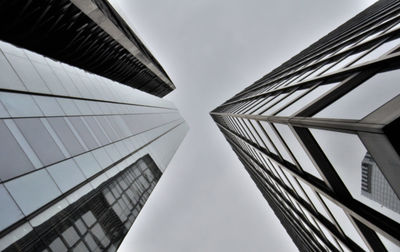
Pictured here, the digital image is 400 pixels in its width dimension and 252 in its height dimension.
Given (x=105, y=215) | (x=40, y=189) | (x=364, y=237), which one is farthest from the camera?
(x=105, y=215)

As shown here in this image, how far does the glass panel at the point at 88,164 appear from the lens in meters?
17.0

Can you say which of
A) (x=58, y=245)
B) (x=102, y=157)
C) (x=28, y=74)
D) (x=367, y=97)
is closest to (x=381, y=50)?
(x=367, y=97)

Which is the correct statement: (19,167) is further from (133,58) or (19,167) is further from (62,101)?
(133,58)

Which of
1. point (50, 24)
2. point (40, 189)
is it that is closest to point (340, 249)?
point (40, 189)

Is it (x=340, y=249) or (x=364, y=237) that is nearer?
(x=364, y=237)

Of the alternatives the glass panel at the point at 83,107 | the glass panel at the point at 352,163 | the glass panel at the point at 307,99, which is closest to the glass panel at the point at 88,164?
the glass panel at the point at 83,107

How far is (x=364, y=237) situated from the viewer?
8.38 meters

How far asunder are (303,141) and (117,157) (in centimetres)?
1672

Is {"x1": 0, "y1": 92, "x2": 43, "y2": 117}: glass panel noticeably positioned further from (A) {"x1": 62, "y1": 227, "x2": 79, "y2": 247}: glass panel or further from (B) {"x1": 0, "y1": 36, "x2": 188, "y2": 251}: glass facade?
(A) {"x1": 62, "y1": 227, "x2": 79, "y2": 247}: glass panel

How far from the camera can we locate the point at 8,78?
13.5 metres

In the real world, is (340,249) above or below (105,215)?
below

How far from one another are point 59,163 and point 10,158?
359cm

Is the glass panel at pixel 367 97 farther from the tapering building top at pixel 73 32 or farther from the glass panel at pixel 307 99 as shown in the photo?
the tapering building top at pixel 73 32

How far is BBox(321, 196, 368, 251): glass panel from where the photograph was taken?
9.12 metres
